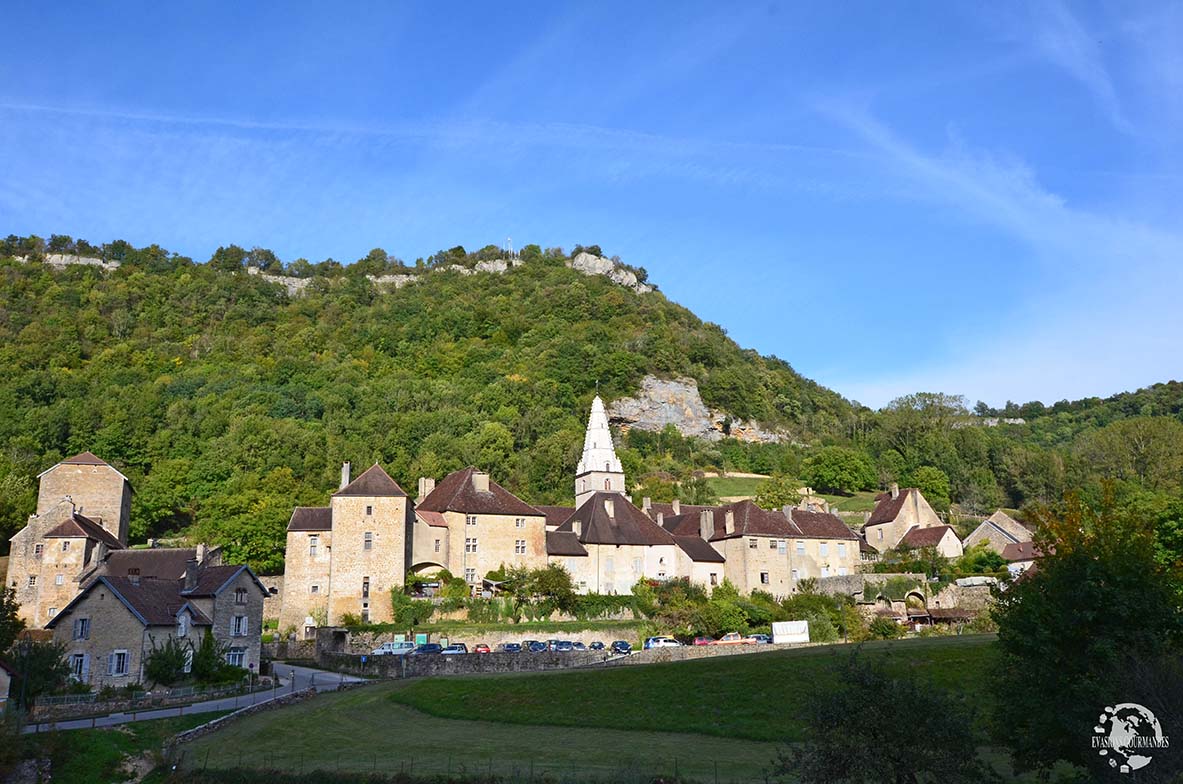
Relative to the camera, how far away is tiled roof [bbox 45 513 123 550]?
55156 millimetres

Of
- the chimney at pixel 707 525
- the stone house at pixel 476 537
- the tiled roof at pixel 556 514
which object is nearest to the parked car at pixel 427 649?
the stone house at pixel 476 537

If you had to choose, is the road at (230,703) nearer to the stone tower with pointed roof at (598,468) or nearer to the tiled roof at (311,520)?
the tiled roof at (311,520)

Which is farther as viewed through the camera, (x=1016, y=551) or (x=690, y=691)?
(x=1016, y=551)

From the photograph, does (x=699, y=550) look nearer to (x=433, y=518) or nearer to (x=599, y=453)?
(x=599, y=453)

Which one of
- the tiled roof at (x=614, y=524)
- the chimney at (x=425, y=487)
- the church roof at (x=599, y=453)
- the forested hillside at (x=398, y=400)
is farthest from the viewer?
the forested hillside at (x=398, y=400)

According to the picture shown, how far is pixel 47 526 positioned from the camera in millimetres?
56438

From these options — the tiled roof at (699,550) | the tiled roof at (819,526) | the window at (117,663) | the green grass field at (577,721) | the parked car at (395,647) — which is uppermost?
the tiled roof at (819,526)

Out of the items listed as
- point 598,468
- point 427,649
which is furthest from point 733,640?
point 598,468

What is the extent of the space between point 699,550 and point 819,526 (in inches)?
367

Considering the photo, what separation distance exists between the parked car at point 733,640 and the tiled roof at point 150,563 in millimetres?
28297

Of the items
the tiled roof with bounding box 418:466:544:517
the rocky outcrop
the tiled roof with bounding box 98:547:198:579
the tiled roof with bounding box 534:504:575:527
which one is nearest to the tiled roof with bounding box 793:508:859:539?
the tiled roof with bounding box 534:504:575:527

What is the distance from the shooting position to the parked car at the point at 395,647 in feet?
151

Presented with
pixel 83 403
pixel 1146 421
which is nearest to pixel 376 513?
pixel 83 403

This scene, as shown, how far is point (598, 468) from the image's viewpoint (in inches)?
2901
